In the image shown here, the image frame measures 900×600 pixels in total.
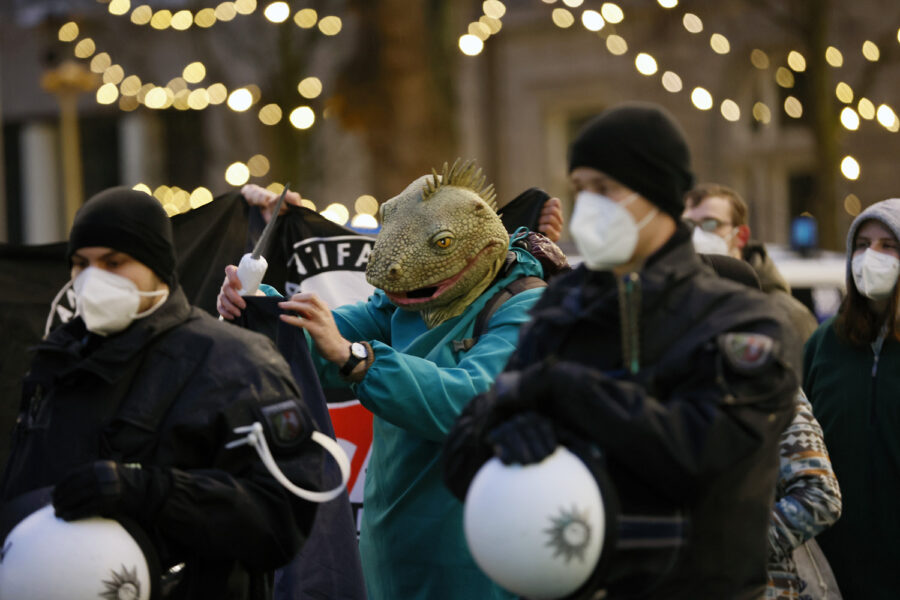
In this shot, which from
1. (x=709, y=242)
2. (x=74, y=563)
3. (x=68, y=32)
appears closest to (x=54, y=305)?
(x=74, y=563)

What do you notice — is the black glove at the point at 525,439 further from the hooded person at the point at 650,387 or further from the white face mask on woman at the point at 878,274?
the white face mask on woman at the point at 878,274

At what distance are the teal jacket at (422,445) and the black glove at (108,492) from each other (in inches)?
35.8

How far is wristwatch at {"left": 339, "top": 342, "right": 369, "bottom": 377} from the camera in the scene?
3.74 m

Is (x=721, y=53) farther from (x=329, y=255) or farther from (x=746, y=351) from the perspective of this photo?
(x=746, y=351)

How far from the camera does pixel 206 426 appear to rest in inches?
122

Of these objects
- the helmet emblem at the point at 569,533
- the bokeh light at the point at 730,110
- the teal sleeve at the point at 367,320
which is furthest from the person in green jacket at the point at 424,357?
the bokeh light at the point at 730,110

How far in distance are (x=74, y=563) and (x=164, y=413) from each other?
433 mm

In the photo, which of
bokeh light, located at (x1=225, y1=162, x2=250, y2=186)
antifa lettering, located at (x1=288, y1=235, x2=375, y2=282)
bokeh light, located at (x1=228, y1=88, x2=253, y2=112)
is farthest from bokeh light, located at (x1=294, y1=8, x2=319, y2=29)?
antifa lettering, located at (x1=288, y1=235, x2=375, y2=282)

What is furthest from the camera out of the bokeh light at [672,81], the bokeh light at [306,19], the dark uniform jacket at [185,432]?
the bokeh light at [306,19]

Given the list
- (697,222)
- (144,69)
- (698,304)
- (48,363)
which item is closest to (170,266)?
(48,363)

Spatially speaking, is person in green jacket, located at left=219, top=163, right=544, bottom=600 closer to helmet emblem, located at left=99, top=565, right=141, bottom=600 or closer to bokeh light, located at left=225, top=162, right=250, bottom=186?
helmet emblem, located at left=99, top=565, right=141, bottom=600

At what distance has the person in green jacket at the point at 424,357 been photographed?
148 inches

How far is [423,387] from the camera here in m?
3.76

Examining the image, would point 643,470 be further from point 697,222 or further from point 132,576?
point 697,222
